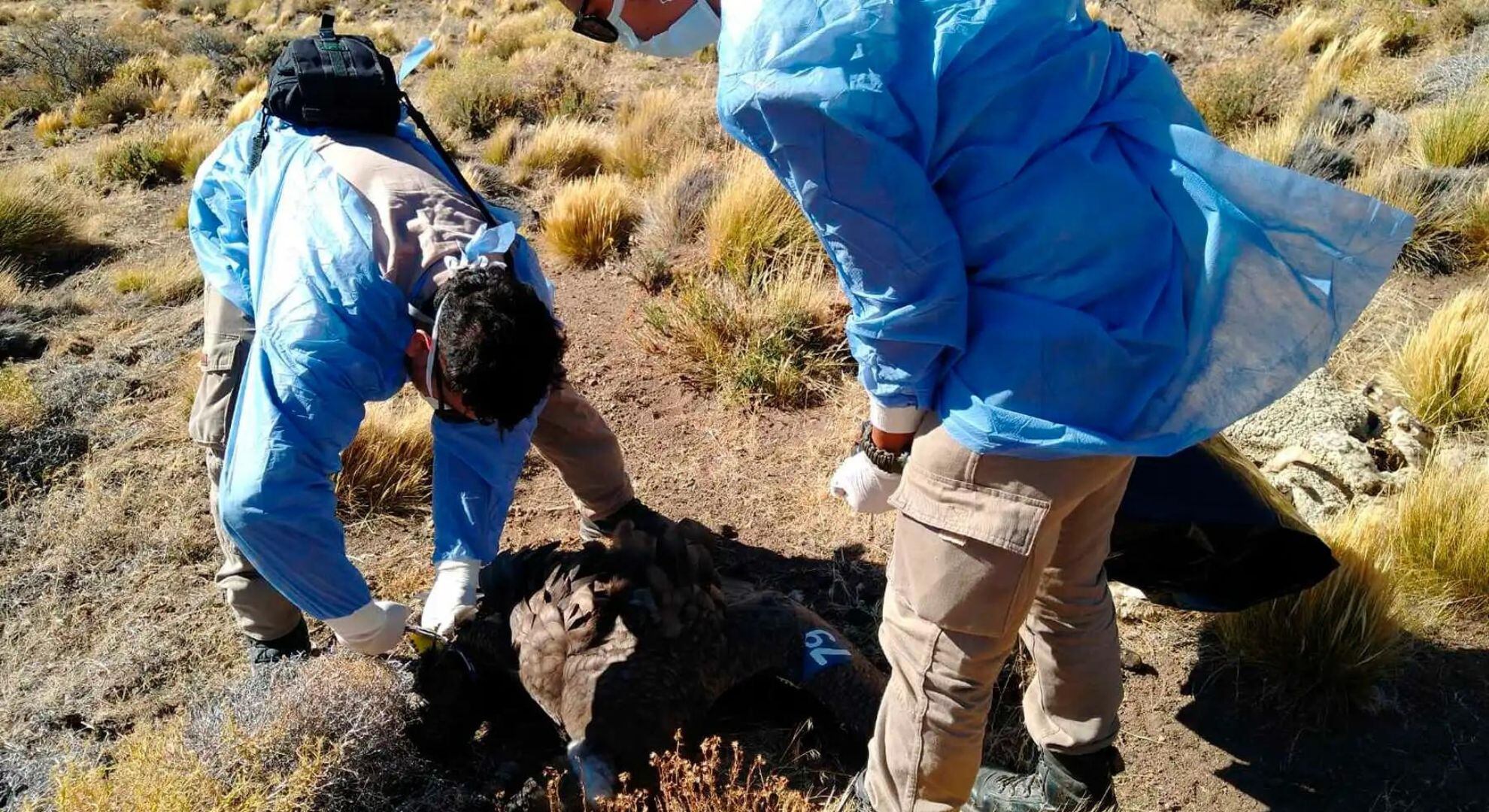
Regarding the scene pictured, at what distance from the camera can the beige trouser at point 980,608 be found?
195 cm

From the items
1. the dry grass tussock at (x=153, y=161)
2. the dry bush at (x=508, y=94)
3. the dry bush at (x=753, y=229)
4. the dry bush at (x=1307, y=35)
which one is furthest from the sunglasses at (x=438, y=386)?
the dry grass tussock at (x=153, y=161)

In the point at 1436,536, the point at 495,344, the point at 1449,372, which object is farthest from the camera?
the point at 1449,372

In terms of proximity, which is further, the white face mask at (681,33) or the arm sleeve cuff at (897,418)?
the white face mask at (681,33)

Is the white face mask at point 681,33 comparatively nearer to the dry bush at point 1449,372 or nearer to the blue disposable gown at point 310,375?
the blue disposable gown at point 310,375

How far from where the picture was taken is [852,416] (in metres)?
4.76

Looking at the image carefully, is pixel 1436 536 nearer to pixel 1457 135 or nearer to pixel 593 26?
pixel 593 26

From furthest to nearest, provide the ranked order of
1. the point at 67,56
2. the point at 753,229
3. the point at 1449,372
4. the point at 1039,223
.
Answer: the point at 67,56, the point at 753,229, the point at 1449,372, the point at 1039,223

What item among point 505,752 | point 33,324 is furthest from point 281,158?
point 33,324

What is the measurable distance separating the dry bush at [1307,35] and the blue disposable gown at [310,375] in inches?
321

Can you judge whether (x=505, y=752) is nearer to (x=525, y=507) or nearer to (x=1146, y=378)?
(x=525, y=507)

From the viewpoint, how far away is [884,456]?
2.26 m

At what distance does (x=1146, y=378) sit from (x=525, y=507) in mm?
3077

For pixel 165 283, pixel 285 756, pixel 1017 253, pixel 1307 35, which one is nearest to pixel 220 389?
pixel 285 756

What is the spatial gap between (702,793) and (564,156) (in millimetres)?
6749
